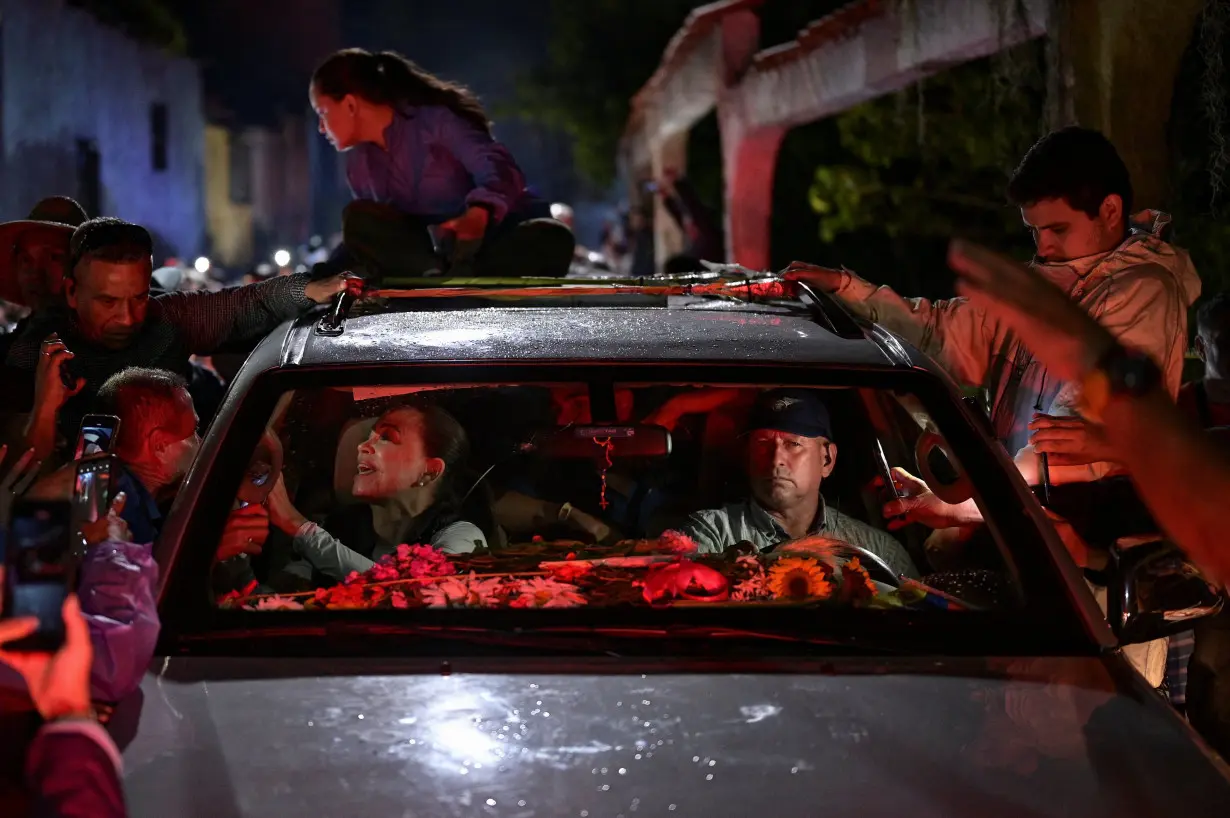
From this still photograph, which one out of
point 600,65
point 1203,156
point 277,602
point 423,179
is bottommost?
point 277,602

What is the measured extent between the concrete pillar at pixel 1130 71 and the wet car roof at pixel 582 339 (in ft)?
14.8

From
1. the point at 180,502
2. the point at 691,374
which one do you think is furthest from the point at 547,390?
the point at 180,502

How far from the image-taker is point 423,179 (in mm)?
6297

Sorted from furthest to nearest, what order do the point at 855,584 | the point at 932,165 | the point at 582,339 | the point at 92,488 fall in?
1. the point at 932,165
2. the point at 582,339
3. the point at 855,584
4. the point at 92,488

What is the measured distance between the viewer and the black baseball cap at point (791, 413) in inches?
154

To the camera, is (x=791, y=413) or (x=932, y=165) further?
(x=932, y=165)

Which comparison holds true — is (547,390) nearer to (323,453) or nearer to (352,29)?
(323,453)

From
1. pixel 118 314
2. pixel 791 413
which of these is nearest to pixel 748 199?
pixel 118 314

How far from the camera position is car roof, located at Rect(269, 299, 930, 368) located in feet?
11.3

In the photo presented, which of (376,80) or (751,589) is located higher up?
(376,80)

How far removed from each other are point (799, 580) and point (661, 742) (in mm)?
903

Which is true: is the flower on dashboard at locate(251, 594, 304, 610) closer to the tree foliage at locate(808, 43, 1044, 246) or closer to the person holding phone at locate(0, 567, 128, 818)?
the person holding phone at locate(0, 567, 128, 818)

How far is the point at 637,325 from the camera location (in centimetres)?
370

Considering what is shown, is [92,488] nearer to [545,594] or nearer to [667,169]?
[545,594]
